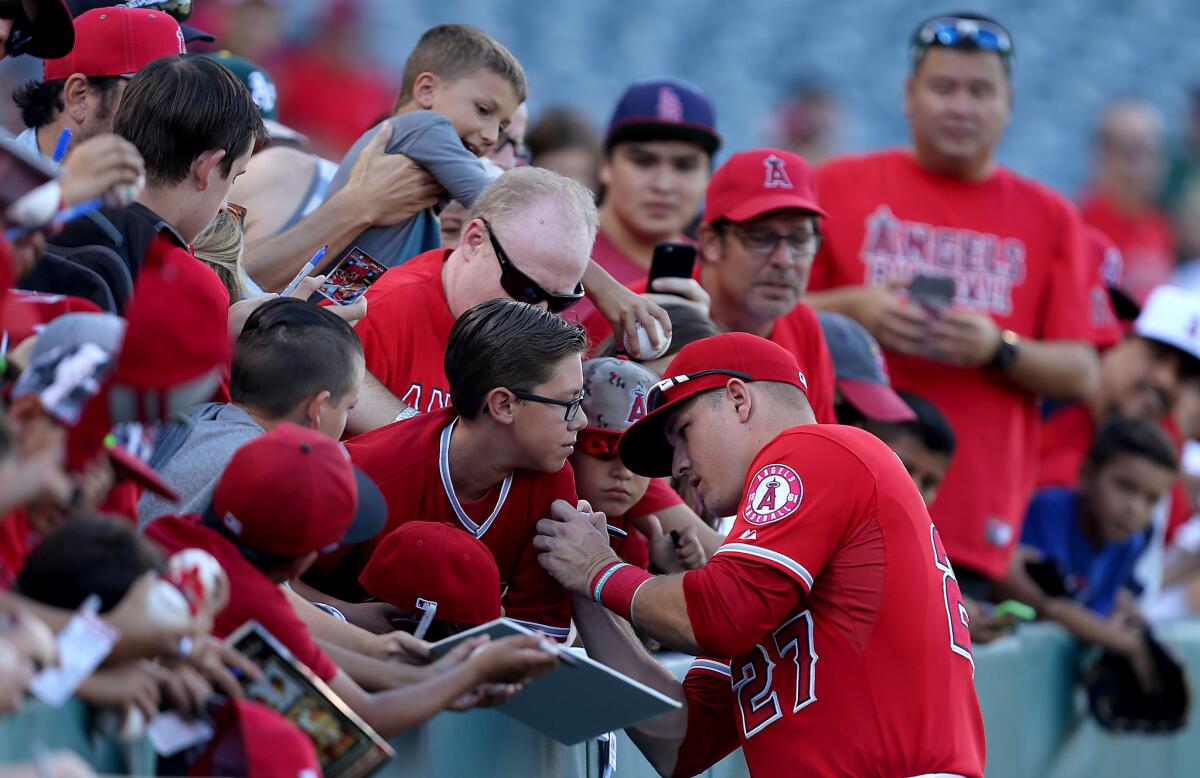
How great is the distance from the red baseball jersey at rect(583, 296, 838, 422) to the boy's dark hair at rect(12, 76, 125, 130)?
1.59 m

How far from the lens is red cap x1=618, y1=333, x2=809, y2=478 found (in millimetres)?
4199

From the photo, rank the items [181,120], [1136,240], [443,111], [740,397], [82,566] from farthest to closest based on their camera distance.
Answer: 1. [1136,240]
2. [443,111]
3. [740,397]
4. [181,120]
5. [82,566]

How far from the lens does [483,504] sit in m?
4.14

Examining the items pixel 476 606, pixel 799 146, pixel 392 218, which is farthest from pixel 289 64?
pixel 476 606

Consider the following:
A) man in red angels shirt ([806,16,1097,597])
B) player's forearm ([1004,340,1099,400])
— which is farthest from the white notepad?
player's forearm ([1004,340,1099,400])

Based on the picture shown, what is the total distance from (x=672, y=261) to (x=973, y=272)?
226 cm

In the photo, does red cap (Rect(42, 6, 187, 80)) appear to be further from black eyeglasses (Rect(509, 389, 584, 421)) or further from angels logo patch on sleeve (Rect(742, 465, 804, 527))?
angels logo patch on sleeve (Rect(742, 465, 804, 527))

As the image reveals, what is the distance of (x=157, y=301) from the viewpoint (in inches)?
107

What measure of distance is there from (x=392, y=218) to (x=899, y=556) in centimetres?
187

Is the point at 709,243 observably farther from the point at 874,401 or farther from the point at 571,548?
the point at 571,548

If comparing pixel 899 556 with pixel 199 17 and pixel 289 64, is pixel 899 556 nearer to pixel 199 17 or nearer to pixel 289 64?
pixel 199 17

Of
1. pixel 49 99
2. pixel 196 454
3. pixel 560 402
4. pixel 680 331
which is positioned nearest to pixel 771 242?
pixel 680 331

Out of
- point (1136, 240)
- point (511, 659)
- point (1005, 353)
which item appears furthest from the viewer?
point (1136, 240)

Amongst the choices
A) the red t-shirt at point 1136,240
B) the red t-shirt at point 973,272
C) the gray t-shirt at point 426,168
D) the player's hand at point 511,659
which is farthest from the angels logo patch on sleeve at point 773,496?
the red t-shirt at point 1136,240
